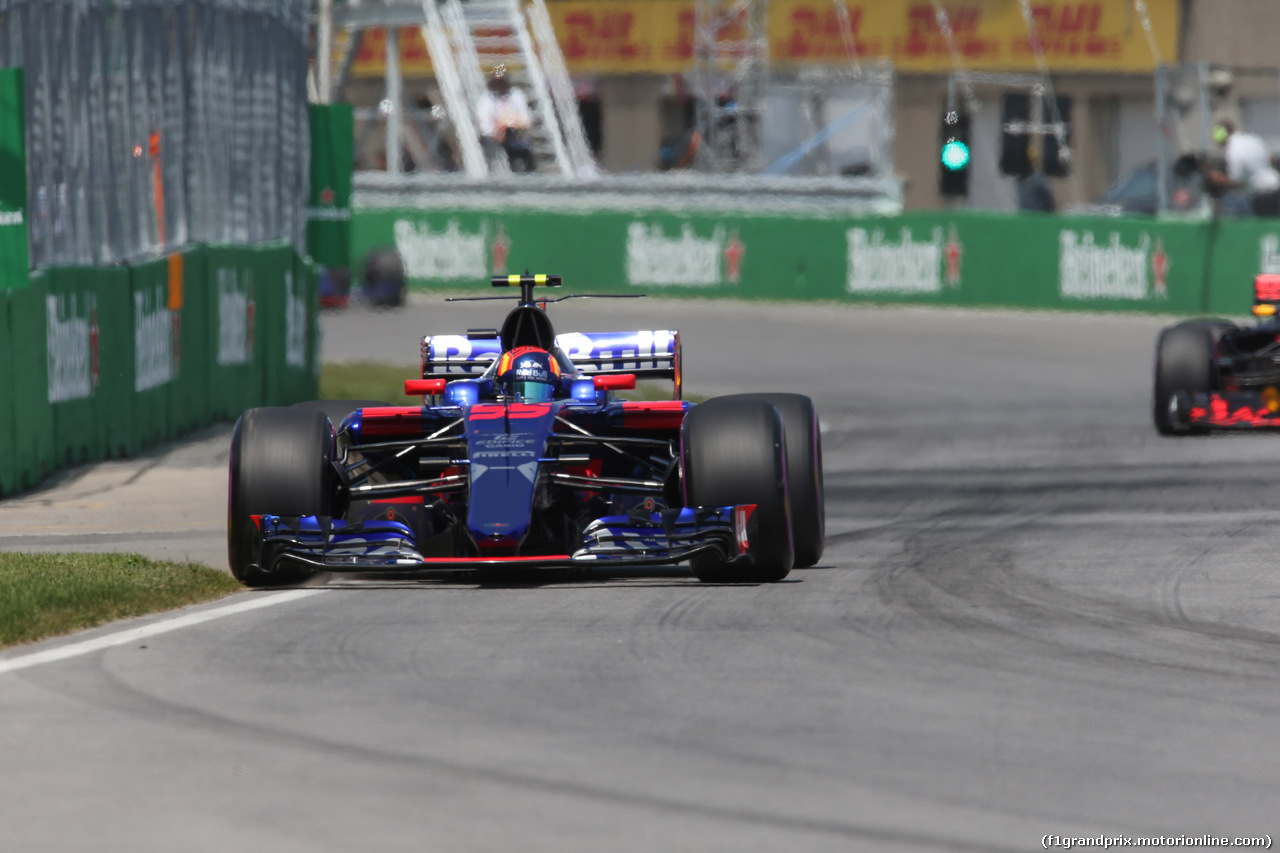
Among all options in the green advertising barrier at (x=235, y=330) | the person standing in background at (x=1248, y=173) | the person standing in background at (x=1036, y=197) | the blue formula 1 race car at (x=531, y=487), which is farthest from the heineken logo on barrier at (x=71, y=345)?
the person standing in background at (x=1036, y=197)

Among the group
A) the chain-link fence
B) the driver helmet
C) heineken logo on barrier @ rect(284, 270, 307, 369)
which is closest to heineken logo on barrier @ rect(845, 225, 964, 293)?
the chain-link fence

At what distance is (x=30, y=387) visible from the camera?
13000mm

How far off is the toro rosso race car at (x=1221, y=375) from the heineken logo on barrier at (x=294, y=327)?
7.10 meters

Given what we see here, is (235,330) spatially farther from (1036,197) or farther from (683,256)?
(1036,197)

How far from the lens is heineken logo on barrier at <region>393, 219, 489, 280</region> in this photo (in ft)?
113

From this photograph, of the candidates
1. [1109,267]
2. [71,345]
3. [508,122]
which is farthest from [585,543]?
[508,122]

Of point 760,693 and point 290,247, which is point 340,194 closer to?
point 290,247

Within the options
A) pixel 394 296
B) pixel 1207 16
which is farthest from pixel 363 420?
pixel 1207 16

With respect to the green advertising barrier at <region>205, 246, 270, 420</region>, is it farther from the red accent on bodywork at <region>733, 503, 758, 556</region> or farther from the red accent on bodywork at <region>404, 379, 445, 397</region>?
the red accent on bodywork at <region>733, 503, 758, 556</region>

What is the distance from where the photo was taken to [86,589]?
856 centimetres

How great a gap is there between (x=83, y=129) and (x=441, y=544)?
626 centimetres

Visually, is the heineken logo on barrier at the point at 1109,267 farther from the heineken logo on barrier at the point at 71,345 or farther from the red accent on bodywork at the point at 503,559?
the red accent on bodywork at the point at 503,559

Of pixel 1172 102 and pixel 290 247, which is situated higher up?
pixel 1172 102

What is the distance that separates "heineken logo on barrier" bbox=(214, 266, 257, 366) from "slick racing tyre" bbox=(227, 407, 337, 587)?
7.99 meters
